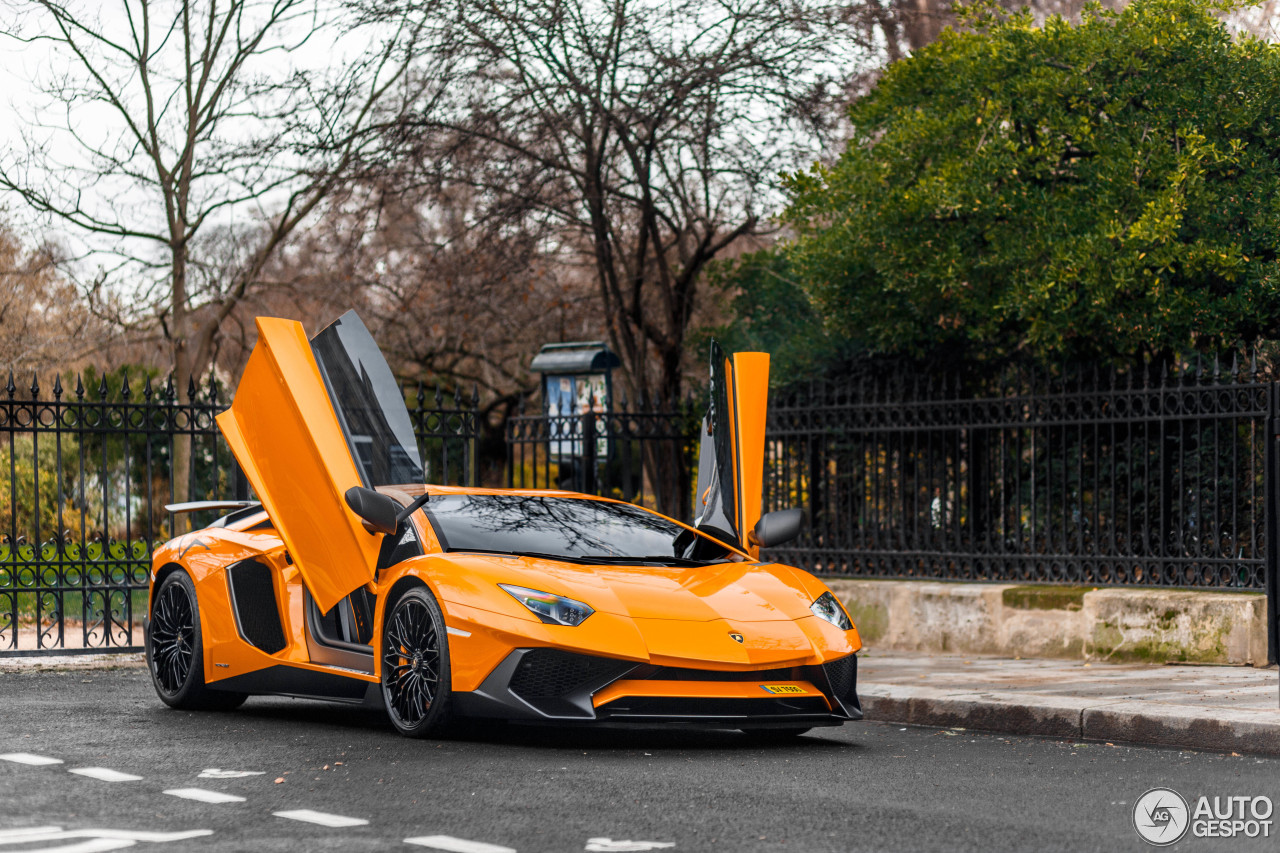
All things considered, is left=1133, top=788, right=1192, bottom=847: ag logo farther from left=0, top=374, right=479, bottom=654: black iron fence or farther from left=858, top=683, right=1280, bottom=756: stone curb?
left=0, top=374, right=479, bottom=654: black iron fence

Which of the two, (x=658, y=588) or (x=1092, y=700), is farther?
(x=1092, y=700)

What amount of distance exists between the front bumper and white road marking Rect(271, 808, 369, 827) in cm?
144

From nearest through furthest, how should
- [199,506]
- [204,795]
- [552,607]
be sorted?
1. [204,795]
2. [552,607]
3. [199,506]

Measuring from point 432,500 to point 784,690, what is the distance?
2.16m

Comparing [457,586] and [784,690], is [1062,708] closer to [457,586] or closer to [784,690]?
[784,690]

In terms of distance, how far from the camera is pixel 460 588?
697cm

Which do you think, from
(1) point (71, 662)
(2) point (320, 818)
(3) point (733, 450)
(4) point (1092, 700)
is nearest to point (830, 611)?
(3) point (733, 450)

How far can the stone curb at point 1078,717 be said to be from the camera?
23.9ft

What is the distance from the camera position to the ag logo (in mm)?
5094

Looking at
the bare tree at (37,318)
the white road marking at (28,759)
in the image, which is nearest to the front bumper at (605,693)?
the white road marking at (28,759)

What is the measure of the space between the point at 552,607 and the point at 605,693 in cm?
44

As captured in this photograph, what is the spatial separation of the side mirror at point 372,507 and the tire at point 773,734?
6.81 feet

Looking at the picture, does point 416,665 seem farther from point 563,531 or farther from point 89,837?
point 89,837

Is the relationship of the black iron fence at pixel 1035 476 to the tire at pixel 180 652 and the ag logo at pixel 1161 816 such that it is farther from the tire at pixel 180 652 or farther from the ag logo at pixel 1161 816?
the tire at pixel 180 652
